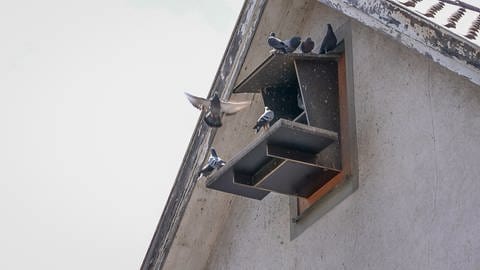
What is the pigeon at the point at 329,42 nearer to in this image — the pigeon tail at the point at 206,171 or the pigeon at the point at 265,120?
the pigeon at the point at 265,120

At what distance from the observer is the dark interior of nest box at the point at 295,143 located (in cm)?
710

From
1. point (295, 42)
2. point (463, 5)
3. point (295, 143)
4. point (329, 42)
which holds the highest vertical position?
point (463, 5)

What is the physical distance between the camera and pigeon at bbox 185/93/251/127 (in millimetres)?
7766

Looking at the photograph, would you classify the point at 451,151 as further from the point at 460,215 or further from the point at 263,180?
the point at 263,180

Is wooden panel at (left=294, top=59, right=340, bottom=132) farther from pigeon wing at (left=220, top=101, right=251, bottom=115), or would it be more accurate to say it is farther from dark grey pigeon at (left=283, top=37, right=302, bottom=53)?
pigeon wing at (left=220, top=101, right=251, bottom=115)

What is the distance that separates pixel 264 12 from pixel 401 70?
132 centimetres

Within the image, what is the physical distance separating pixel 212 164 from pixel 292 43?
89 centimetres

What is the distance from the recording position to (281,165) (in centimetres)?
716

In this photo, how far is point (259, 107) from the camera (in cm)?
823

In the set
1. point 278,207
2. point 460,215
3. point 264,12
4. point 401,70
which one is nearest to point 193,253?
point 278,207

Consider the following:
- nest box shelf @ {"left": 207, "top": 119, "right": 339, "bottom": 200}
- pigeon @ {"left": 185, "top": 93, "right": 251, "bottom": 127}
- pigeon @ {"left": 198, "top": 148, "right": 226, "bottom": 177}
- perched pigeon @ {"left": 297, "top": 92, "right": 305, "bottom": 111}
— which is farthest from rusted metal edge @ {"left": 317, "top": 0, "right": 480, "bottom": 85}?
pigeon @ {"left": 198, "top": 148, "right": 226, "bottom": 177}

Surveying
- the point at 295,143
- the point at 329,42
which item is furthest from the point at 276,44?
the point at 295,143

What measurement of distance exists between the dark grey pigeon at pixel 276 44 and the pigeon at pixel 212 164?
770mm

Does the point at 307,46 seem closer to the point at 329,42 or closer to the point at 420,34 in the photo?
the point at 329,42
